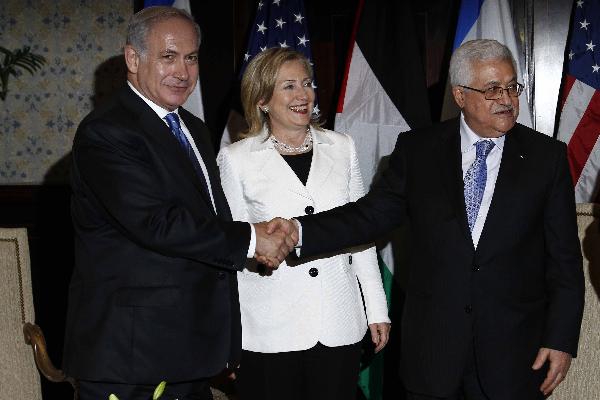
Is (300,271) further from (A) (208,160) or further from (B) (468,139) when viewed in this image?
(B) (468,139)

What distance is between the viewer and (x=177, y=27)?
2.23 meters

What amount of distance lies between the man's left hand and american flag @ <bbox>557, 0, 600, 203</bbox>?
1.56 metres

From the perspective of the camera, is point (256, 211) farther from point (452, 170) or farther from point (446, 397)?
point (446, 397)

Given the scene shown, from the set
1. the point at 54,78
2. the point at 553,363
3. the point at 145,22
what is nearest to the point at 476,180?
the point at 553,363

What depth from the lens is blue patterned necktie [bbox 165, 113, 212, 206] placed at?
7.30 ft

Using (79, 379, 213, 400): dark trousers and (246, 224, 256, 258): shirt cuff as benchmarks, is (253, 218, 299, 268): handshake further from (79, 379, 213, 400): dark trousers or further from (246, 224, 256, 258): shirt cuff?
(79, 379, 213, 400): dark trousers

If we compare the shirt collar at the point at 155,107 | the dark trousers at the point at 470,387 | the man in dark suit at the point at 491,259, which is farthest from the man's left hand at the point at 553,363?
the shirt collar at the point at 155,107

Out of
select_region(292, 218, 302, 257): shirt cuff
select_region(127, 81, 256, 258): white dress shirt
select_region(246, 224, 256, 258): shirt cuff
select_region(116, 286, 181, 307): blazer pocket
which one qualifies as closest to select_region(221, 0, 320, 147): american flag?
select_region(292, 218, 302, 257): shirt cuff

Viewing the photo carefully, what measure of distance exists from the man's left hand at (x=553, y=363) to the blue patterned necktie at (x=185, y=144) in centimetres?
102

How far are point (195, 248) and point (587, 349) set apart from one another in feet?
4.00

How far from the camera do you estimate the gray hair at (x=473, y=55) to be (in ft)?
7.51

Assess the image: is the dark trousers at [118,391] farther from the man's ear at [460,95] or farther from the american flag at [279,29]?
the american flag at [279,29]

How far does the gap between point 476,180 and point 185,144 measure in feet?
2.72

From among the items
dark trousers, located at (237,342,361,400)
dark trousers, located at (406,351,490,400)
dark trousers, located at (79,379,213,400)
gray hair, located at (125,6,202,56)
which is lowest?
dark trousers, located at (237,342,361,400)
